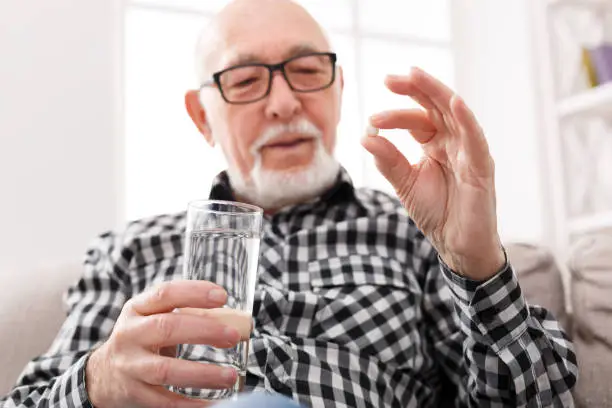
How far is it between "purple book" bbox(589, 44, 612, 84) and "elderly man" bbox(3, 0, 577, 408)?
1412 millimetres

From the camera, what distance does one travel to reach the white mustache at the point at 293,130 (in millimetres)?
1359

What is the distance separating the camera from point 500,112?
3172 millimetres

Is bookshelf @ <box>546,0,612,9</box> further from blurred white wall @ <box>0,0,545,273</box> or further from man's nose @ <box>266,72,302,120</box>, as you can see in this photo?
man's nose @ <box>266,72,302,120</box>

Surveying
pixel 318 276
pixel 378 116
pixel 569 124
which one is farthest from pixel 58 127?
pixel 378 116

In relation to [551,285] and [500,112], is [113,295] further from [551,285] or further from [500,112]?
[500,112]

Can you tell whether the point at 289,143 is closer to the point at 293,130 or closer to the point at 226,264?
the point at 293,130

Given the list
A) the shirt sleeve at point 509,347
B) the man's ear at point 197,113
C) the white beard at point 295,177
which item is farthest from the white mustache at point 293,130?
the shirt sleeve at point 509,347

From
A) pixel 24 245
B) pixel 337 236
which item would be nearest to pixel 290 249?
pixel 337 236

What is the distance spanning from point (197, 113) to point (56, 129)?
108cm

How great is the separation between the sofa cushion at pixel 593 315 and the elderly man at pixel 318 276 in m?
0.09

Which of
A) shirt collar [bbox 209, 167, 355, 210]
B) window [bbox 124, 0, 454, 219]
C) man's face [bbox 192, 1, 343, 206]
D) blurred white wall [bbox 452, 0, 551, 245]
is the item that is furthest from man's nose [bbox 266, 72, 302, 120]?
blurred white wall [bbox 452, 0, 551, 245]

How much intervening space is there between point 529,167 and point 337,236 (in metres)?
1.91

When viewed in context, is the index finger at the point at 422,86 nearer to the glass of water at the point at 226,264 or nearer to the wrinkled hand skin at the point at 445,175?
the wrinkled hand skin at the point at 445,175

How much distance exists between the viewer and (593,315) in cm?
116
